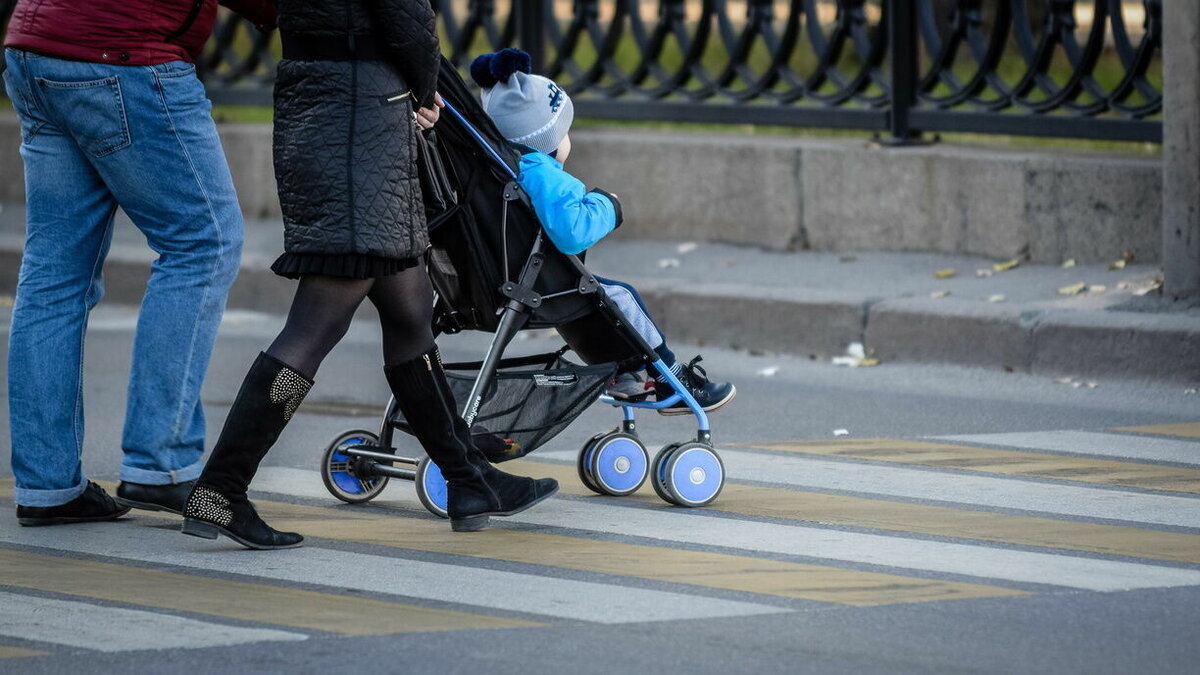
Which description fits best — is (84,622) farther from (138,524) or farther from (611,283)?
(611,283)

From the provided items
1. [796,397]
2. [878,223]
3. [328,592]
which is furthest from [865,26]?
[328,592]

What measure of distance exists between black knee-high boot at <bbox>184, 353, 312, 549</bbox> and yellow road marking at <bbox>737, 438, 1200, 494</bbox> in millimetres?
2132

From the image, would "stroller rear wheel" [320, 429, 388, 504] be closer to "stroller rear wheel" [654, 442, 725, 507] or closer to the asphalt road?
the asphalt road

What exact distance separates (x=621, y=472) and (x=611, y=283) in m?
0.54

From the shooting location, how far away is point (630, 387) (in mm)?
6055

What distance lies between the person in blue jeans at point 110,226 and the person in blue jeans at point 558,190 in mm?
620

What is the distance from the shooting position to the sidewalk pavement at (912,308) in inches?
329

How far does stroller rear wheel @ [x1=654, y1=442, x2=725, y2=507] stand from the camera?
581 centimetres

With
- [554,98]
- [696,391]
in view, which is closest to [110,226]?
[554,98]

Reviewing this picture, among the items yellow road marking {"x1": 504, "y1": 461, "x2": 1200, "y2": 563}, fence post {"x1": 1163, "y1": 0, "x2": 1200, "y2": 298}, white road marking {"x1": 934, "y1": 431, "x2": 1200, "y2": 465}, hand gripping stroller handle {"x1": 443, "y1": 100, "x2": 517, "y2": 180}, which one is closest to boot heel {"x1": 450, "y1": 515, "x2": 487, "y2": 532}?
yellow road marking {"x1": 504, "y1": 461, "x2": 1200, "y2": 563}

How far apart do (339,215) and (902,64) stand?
5787 millimetres

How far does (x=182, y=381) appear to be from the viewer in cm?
565

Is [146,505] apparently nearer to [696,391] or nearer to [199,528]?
[199,528]

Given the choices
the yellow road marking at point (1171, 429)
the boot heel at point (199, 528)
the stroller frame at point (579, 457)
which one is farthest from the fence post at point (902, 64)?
the boot heel at point (199, 528)
